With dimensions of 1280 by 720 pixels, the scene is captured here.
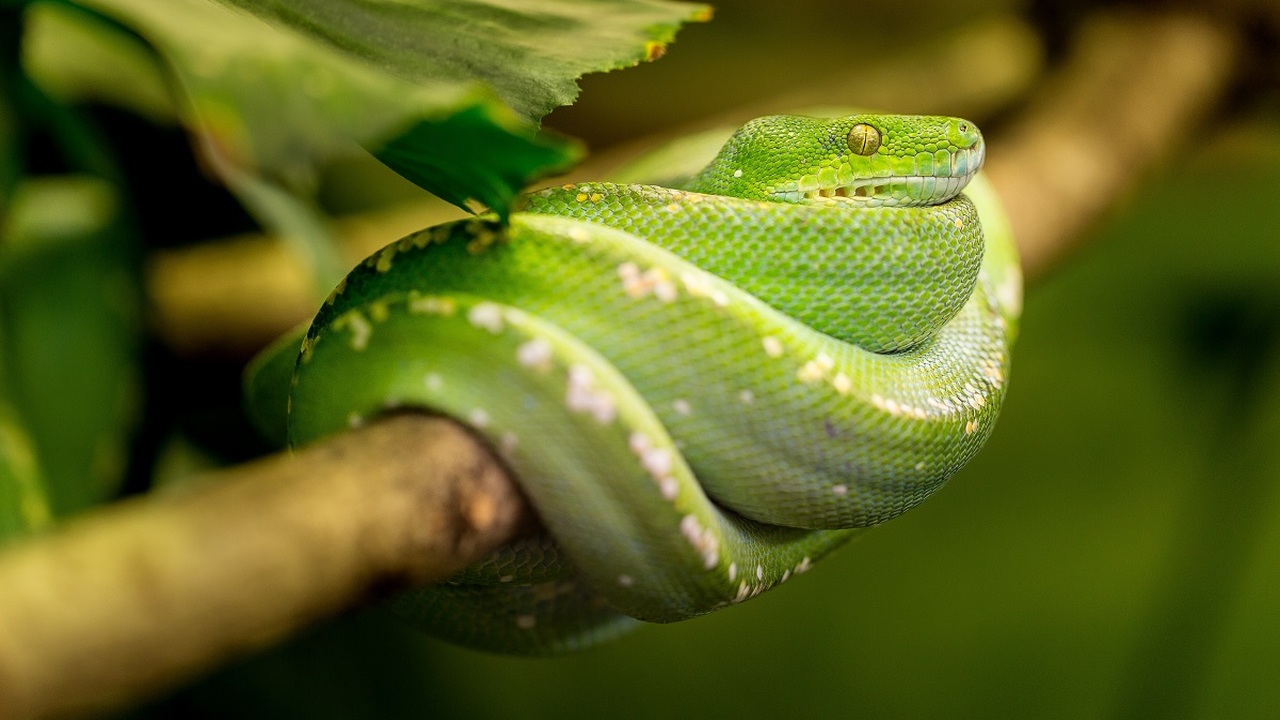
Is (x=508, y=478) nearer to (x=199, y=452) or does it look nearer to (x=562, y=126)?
(x=199, y=452)

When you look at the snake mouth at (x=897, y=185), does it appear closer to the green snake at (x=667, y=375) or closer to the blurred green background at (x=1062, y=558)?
the green snake at (x=667, y=375)

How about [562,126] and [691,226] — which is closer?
[691,226]

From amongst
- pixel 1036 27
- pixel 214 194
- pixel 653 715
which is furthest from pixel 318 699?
pixel 1036 27

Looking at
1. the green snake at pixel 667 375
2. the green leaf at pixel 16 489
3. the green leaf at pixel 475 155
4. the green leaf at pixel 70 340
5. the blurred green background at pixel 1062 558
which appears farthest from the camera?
the blurred green background at pixel 1062 558

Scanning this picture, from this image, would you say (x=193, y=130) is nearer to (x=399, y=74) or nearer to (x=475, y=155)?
(x=399, y=74)

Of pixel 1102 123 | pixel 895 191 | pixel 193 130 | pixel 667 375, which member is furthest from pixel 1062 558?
pixel 193 130

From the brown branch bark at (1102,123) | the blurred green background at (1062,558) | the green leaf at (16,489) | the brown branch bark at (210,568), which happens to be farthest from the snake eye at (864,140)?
the blurred green background at (1062,558)

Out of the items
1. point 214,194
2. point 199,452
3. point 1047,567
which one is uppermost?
point 214,194
